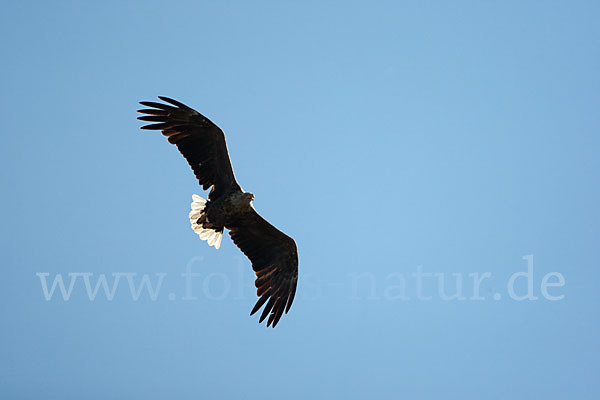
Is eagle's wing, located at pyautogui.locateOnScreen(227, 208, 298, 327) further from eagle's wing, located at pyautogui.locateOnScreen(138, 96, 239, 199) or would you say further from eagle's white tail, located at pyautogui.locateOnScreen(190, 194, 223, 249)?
eagle's wing, located at pyautogui.locateOnScreen(138, 96, 239, 199)

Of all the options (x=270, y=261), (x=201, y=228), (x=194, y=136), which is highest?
(x=194, y=136)

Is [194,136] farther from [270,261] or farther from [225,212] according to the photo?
[270,261]

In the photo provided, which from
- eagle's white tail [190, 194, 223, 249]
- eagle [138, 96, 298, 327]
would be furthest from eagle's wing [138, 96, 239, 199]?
eagle's white tail [190, 194, 223, 249]

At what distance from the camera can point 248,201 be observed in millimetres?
11555

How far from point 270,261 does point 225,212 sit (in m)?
1.13

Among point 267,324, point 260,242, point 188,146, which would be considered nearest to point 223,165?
point 188,146

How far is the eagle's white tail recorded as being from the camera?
12070mm

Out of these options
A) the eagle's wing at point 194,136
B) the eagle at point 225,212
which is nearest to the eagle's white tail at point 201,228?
the eagle at point 225,212

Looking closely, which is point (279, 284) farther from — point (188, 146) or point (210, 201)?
point (188, 146)

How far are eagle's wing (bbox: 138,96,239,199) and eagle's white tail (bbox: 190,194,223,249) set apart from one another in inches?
21.4

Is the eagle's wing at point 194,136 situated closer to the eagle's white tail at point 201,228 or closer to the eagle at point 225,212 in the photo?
the eagle at point 225,212

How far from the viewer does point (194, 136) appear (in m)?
11.5

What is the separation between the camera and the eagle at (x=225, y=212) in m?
11.5

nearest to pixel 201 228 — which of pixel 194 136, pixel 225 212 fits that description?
pixel 225 212
